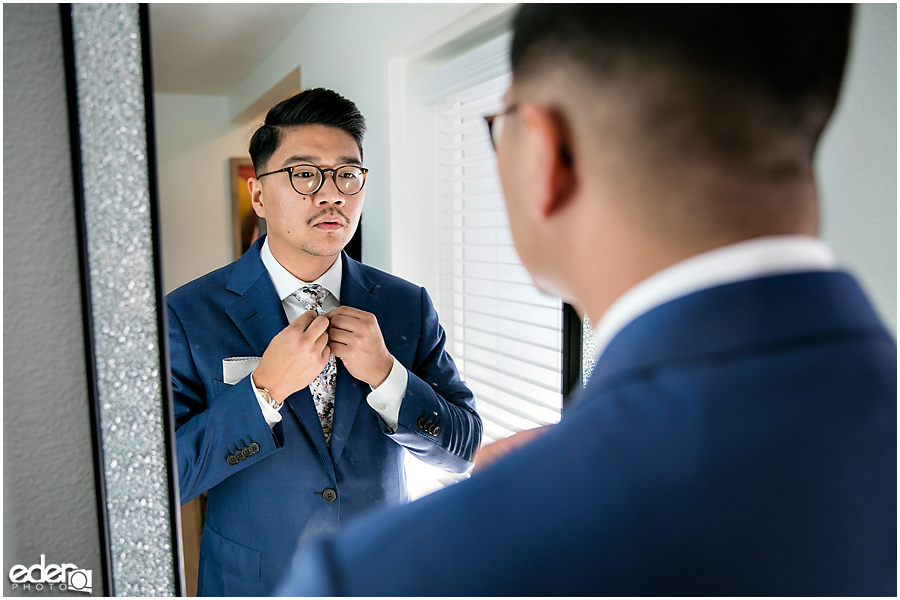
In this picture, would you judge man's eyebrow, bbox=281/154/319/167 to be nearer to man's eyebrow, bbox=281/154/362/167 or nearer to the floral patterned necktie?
man's eyebrow, bbox=281/154/362/167

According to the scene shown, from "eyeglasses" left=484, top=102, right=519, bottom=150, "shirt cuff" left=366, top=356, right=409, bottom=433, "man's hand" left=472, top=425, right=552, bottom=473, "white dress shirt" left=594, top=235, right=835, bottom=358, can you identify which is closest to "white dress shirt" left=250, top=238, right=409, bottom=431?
"shirt cuff" left=366, top=356, right=409, bottom=433

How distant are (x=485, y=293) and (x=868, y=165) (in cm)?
40

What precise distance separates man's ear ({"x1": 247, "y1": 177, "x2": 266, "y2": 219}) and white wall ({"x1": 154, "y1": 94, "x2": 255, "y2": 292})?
2cm

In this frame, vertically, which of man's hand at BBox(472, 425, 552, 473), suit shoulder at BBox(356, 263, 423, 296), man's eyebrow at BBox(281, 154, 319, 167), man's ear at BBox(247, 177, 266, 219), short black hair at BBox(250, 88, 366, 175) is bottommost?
man's hand at BBox(472, 425, 552, 473)

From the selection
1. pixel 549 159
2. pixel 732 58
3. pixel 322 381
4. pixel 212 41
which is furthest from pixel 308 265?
pixel 732 58

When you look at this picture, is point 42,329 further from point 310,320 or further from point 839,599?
point 839,599

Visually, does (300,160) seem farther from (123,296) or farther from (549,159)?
(549,159)

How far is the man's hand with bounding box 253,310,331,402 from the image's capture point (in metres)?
0.63

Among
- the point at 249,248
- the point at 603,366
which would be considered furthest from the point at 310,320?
the point at 603,366

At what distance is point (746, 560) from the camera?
0.99 feet

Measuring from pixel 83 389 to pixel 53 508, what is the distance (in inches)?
4.6

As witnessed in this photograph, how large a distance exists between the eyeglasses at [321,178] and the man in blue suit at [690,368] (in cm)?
31

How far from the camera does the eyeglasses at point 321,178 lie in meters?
0.63

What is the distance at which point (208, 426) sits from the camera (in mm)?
617
